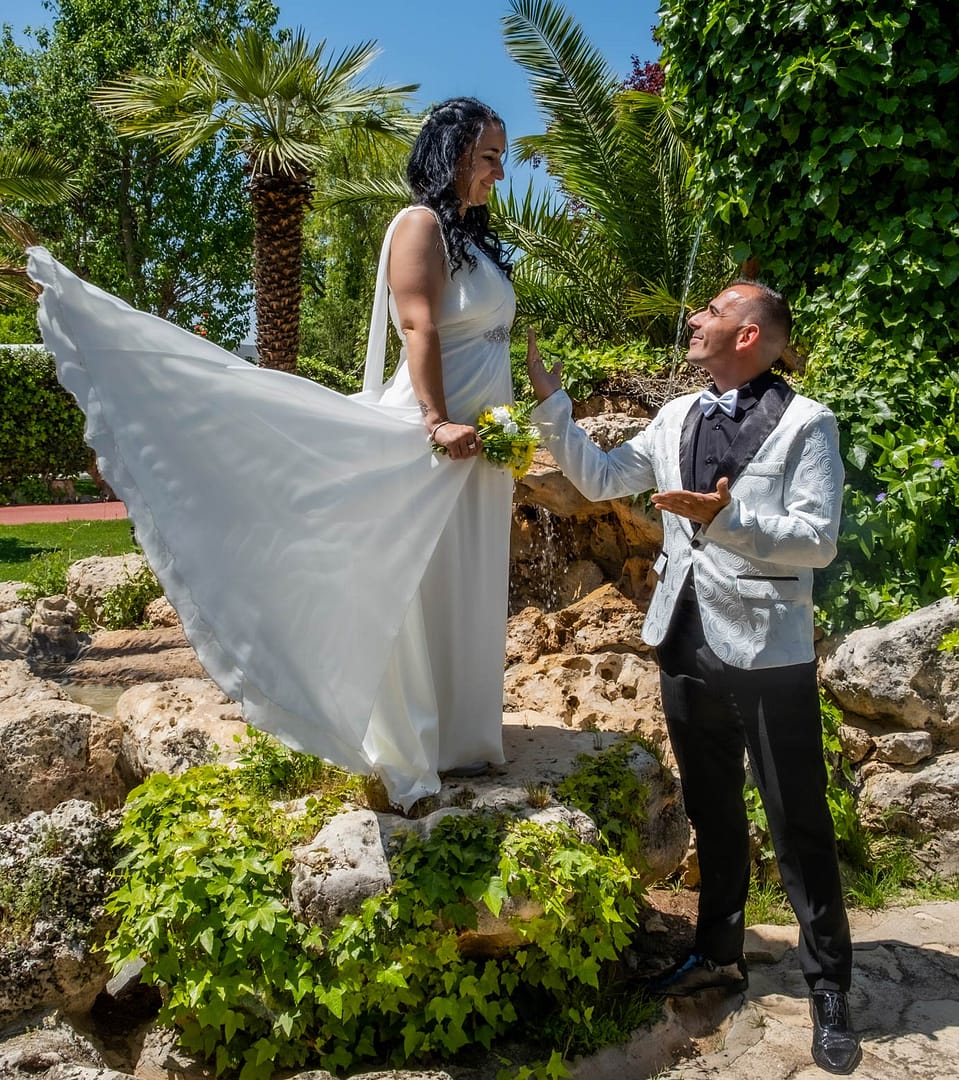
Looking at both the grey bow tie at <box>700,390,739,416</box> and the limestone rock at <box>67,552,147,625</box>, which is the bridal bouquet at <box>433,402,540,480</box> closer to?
the grey bow tie at <box>700,390,739,416</box>

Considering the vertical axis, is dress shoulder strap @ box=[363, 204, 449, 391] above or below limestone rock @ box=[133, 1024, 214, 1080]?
above

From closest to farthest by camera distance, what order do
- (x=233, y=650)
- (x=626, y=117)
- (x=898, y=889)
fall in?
1. (x=233, y=650)
2. (x=898, y=889)
3. (x=626, y=117)

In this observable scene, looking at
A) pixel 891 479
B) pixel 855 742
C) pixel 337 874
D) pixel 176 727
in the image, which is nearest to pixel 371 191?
pixel 891 479

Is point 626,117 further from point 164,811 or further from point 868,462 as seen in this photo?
point 164,811

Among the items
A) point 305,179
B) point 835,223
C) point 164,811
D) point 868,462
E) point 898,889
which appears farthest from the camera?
point 305,179

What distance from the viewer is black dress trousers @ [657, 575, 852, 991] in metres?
3.09

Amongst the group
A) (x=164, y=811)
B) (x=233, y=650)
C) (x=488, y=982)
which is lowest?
(x=488, y=982)

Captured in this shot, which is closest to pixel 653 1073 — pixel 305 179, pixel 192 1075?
pixel 192 1075

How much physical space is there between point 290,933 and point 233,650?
88 cm

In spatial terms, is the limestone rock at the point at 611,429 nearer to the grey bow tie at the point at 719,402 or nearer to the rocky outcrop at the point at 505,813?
the rocky outcrop at the point at 505,813

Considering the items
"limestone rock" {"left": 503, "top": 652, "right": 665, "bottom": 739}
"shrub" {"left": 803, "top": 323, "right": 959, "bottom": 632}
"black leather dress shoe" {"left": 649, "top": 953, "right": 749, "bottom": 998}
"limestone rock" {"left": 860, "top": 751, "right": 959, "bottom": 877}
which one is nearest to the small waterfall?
"shrub" {"left": 803, "top": 323, "right": 959, "bottom": 632}

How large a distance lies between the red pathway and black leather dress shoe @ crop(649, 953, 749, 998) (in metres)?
15.8

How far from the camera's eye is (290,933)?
2.97 meters

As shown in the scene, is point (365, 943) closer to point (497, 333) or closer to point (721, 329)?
point (497, 333)
